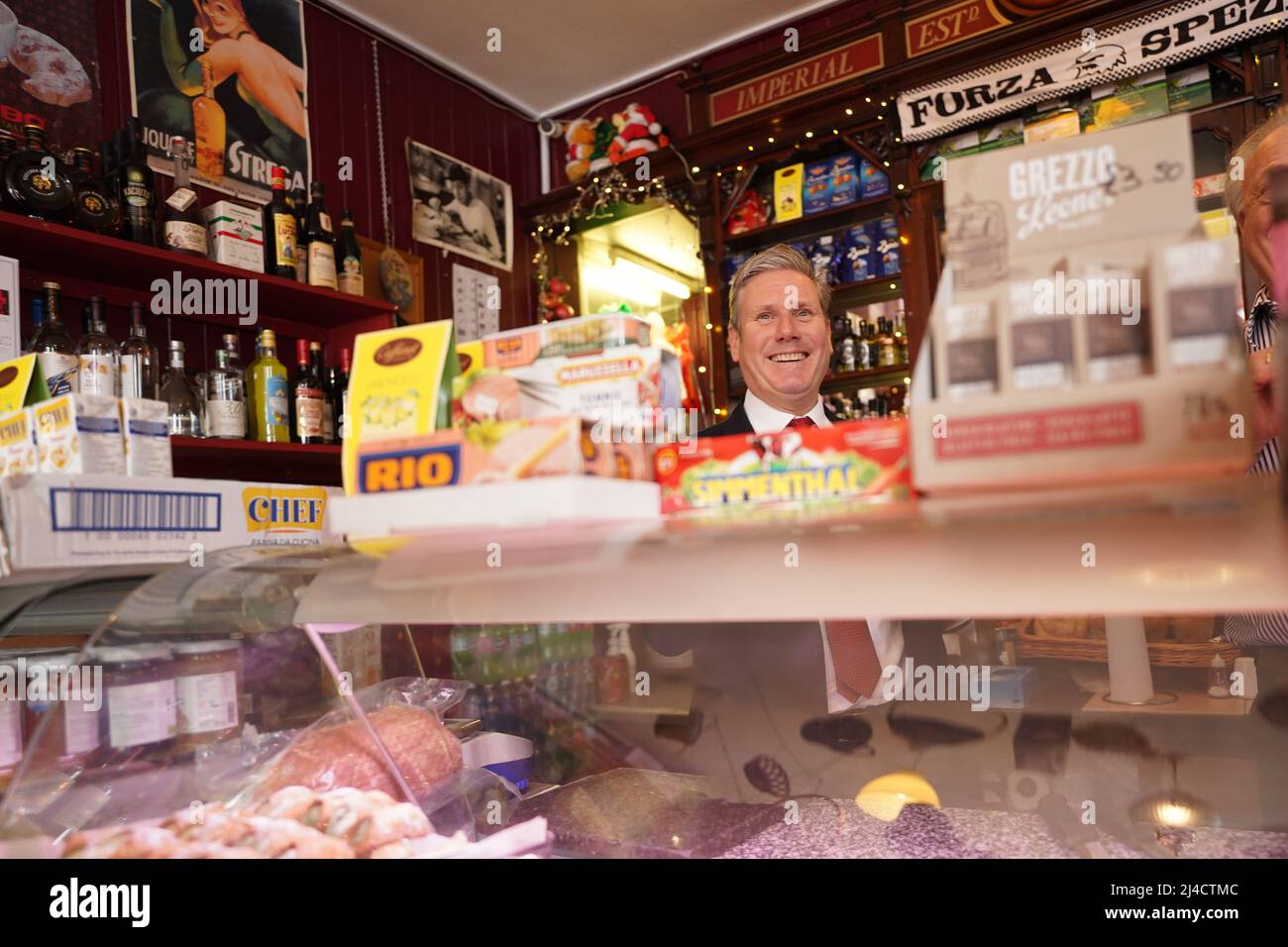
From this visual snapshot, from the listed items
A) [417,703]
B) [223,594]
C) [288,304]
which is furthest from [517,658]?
[288,304]

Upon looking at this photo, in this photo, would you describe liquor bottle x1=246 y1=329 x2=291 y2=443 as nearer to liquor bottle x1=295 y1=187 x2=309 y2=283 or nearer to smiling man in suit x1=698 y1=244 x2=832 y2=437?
liquor bottle x1=295 y1=187 x2=309 y2=283

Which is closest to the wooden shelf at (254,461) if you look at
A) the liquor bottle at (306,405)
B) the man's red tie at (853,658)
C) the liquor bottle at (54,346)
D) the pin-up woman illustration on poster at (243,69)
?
the liquor bottle at (306,405)

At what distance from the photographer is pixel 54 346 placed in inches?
106

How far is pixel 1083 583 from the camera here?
27.8 inches

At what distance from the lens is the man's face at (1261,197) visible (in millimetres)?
1430

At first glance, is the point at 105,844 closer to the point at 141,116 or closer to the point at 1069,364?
the point at 1069,364

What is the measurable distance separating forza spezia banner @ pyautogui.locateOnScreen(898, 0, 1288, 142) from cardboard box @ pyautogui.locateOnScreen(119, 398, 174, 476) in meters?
3.42

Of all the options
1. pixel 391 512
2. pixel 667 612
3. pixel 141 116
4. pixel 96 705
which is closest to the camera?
pixel 667 612

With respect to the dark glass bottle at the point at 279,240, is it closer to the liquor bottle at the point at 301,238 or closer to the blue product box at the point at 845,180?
the liquor bottle at the point at 301,238

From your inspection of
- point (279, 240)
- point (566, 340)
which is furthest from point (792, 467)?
point (279, 240)

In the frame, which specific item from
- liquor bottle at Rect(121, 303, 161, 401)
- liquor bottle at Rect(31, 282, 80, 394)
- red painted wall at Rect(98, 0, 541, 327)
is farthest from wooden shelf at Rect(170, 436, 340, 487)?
red painted wall at Rect(98, 0, 541, 327)

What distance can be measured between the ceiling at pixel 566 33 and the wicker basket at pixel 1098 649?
13.4ft

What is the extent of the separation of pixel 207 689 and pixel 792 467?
90cm
